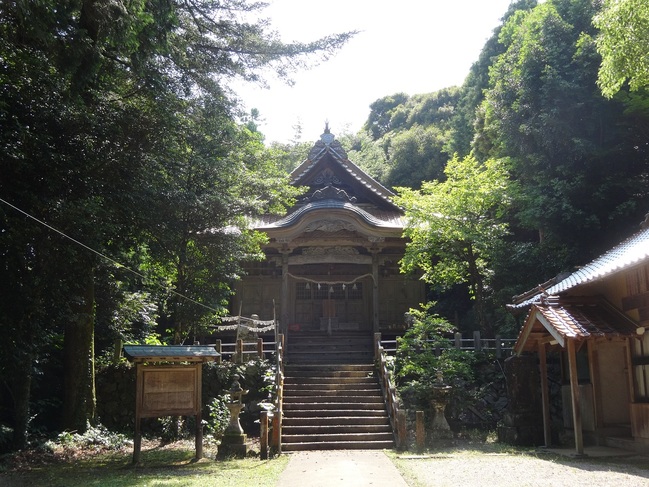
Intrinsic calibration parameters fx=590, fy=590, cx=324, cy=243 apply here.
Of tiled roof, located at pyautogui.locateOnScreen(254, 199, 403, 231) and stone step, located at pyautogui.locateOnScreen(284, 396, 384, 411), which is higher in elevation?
tiled roof, located at pyautogui.locateOnScreen(254, 199, 403, 231)

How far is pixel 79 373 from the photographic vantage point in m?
12.7

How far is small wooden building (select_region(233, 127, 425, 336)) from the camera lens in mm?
19188

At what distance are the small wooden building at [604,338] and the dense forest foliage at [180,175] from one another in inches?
145

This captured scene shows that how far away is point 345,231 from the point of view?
19906mm

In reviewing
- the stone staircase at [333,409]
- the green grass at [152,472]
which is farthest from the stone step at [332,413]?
the green grass at [152,472]

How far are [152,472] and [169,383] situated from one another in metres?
1.90

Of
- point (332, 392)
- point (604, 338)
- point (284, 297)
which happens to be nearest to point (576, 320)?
point (604, 338)

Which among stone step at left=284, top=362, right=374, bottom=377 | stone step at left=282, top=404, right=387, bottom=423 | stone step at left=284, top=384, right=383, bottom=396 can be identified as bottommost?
stone step at left=282, top=404, right=387, bottom=423

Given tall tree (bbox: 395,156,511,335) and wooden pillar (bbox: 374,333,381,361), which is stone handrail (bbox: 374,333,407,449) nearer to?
wooden pillar (bbox: 374,333,381,361)

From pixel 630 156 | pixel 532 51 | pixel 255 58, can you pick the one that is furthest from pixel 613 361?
pixel 532 51

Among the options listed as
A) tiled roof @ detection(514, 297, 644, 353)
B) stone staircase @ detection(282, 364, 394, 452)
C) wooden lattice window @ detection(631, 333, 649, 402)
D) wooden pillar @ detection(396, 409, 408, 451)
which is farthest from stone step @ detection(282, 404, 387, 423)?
wooden lattice window @ detection(631, 333, 649, 402)

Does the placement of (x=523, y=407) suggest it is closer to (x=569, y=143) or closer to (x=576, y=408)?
(x=576, y=408)

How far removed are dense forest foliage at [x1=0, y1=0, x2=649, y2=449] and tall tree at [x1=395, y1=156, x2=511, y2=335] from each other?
66 millimetres

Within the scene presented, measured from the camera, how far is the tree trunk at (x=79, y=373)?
493 inches
